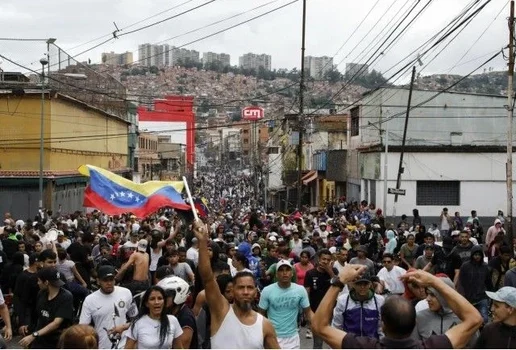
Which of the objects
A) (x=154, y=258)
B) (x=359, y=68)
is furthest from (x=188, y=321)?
(x=359, y=68)

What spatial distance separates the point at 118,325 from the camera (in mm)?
8188

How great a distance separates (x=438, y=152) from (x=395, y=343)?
34521 mm

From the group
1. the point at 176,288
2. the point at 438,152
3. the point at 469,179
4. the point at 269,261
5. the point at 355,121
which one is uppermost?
the point at 355,121

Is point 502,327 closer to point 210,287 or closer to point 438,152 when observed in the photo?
point 210,287

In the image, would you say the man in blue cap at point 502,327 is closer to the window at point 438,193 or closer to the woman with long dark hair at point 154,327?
the woman with long dark hair at point 154,327

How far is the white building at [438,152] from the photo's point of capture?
38.0 meters

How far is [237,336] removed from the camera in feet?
20.1

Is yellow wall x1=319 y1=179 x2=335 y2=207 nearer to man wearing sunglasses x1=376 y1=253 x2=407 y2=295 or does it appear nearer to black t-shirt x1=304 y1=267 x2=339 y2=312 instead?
man wearing sunglasses x1=376 y1=253 x2=407 y2=295

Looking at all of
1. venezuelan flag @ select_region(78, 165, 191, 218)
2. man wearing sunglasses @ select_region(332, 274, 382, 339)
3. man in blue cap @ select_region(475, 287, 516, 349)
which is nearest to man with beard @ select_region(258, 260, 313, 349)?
man wearing sunglasses @ select_region(332, 274, 382, 339)

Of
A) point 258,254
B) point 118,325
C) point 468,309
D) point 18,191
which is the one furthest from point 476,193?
point 468,309

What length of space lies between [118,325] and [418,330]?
284 cm

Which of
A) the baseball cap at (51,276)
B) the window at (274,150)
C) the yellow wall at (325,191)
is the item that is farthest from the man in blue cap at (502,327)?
the window at (274,150)

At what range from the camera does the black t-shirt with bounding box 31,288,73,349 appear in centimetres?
806

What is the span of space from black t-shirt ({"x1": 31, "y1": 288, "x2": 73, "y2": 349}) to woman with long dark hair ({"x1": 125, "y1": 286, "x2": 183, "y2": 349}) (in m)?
1.56
